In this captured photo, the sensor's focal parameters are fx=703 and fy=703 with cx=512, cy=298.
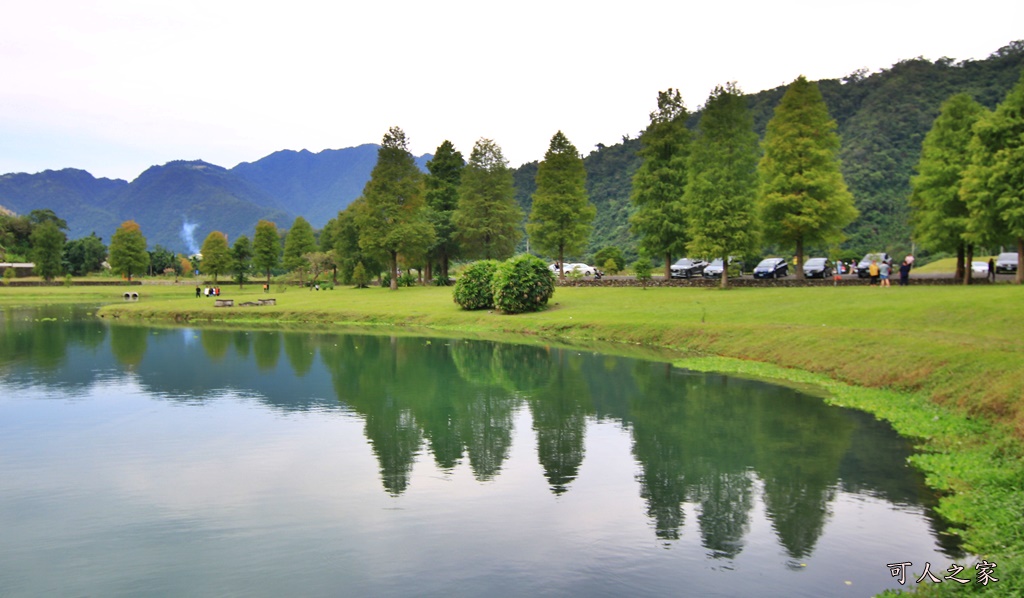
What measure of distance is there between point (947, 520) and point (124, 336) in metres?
48.0

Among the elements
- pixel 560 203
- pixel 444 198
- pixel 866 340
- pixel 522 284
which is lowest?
pixel 866 340

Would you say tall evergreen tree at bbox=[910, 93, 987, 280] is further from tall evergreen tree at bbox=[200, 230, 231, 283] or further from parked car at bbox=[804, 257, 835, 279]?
tall evergreen tree at bbox=[200, 230, 231, 283]

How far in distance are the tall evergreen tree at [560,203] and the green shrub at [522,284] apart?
21.0m

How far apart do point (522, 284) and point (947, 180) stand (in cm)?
3166

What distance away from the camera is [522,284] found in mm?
51438

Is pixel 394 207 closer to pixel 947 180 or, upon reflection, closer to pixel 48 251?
pixel 947 180

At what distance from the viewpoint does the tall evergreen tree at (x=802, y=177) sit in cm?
5500

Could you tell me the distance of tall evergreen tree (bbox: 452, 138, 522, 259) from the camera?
77.5 metres

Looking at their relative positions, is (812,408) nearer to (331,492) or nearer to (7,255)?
(331,492)

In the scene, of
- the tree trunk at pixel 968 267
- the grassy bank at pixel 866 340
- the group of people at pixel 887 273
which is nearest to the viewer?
the grassy bank at pixel 866 340

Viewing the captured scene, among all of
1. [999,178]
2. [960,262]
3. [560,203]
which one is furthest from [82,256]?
[999,178]

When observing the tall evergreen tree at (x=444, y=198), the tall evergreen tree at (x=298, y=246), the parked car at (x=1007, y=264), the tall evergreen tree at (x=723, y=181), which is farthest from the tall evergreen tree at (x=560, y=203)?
the tall evergreen tree at (x=298, y=246)

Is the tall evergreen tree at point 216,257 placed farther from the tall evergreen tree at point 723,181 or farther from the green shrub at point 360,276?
the tall evergreen tree at point 723,181

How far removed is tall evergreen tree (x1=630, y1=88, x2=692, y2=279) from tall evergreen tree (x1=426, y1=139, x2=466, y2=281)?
2511 centimetres
